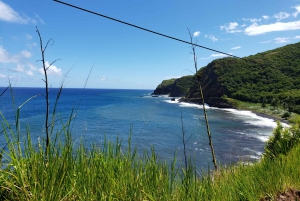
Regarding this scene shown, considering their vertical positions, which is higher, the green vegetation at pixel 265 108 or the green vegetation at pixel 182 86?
the green vegetation at pixel 182 86

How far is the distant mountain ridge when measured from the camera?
88.0 m

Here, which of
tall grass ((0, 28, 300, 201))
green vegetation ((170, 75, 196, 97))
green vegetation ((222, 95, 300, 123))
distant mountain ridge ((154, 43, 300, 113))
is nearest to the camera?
tall grass ((0, 28, 300, 201))

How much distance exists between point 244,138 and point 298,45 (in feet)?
374

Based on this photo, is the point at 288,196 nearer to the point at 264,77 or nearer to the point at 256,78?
the point at 264,77

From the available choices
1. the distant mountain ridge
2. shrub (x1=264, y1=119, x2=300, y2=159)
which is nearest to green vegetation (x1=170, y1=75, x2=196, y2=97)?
the distant mountain ridge

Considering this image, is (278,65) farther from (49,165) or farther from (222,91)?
(49,165)

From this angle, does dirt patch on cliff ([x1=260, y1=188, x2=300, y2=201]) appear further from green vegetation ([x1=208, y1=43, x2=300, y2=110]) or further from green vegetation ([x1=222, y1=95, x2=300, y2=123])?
green vegetation ([x1=208, y1=43, x2=300, y2=110])

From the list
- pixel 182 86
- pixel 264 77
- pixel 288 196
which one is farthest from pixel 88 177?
pixel 182 86

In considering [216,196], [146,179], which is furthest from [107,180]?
[216,196]

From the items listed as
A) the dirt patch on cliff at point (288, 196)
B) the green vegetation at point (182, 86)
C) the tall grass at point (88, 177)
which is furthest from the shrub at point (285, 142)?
the green vegetation at point (182, 86)

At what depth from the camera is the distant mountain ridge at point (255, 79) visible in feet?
289

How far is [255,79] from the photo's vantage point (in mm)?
103062

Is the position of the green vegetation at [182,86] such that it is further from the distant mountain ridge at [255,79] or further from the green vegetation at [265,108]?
the green vegetation at [265,108]

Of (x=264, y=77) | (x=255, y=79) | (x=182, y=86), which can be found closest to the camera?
(x=264, y=77)
